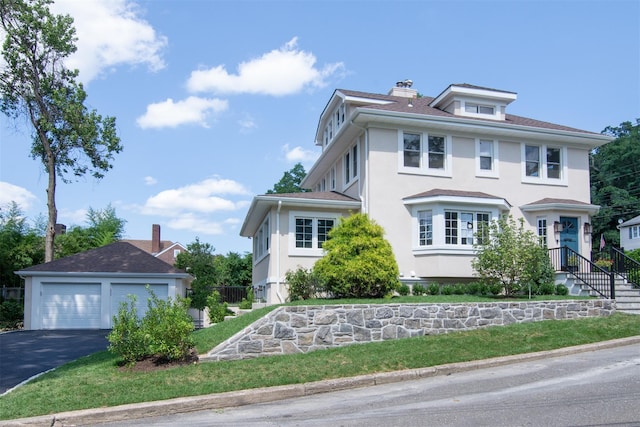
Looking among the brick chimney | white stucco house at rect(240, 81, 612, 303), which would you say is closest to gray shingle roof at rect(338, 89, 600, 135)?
white stucco house at rect(240, 81, 612, 303)

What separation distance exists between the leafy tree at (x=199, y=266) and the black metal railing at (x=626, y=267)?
17241 mm

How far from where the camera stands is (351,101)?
2095 centimetres

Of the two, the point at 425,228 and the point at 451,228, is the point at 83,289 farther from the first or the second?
the point at 451,228

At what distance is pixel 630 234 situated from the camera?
46656 mm

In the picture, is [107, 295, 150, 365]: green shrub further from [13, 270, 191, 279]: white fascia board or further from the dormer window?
the dormer window

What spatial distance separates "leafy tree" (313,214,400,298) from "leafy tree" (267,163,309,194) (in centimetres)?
3186

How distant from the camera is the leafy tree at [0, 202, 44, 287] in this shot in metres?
27.2

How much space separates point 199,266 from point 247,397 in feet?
64.4

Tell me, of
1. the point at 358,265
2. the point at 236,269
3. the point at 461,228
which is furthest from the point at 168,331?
the point at 236,269

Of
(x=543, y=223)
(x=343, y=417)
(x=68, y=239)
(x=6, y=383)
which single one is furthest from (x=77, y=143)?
(x=343, y=417)

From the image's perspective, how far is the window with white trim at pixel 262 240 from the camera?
66.0 ft

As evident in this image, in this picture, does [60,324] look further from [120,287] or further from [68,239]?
[68,239]

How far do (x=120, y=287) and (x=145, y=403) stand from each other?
1505cm

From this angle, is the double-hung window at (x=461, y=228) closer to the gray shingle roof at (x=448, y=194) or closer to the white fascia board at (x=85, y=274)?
the gray shingle roof at (x=448, y=194)
